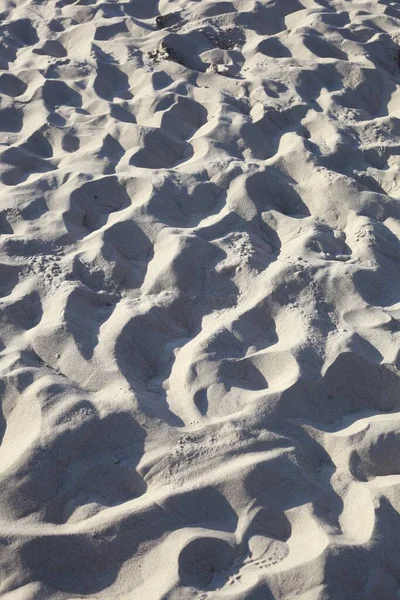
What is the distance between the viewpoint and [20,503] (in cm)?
192

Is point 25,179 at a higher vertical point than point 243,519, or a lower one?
higher

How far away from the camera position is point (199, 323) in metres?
2.53

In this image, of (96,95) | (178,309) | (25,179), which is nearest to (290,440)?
(178,309)

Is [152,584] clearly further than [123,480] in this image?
No

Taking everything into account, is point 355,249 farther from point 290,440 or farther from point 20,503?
point 20,503

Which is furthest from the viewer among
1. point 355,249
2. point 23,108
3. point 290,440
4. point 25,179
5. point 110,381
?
point 23,108

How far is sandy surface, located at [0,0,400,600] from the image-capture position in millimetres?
1837

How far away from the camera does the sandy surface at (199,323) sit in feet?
6.03

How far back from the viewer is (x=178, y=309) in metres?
2.57

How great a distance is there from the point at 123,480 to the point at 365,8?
4045 millimetres

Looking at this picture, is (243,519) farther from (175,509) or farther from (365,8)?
(365,8)

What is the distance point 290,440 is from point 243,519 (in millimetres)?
298

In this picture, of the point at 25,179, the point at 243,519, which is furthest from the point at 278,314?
the point at 25,179

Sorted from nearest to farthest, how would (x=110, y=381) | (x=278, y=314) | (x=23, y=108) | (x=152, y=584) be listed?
(x=152, y=584), (x=110, y=381), (x=278, y=314), (x=23, y=108)
